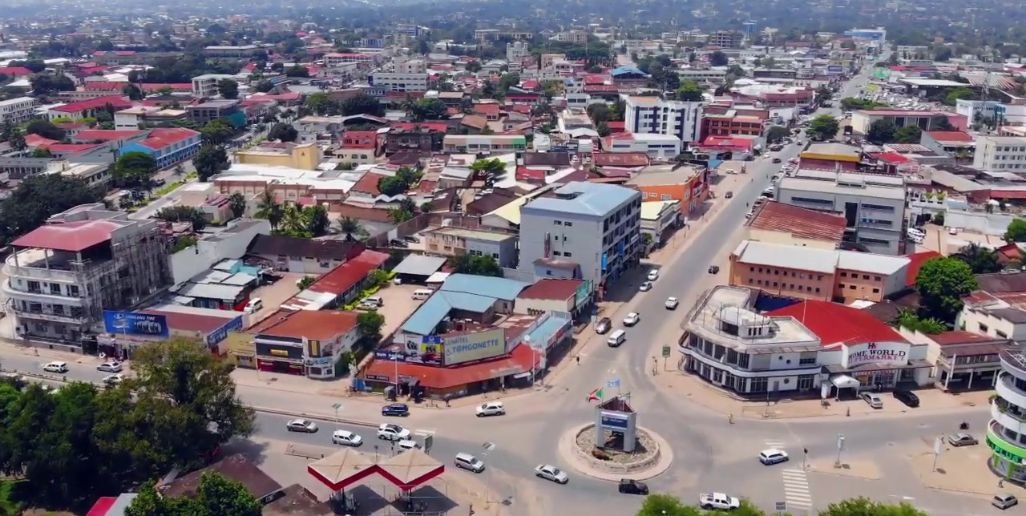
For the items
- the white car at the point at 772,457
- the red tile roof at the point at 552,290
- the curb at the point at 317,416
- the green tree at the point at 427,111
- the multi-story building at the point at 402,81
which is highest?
the multi-story building at the point at 402,81

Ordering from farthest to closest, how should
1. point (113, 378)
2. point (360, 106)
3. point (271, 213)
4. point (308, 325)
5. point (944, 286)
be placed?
point (360, 106), point (271, 213), point (944, 286), point (308, 325), point (113, 378)

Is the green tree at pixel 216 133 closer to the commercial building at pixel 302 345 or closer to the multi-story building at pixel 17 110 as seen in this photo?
the multi-story building at pixel 17 110

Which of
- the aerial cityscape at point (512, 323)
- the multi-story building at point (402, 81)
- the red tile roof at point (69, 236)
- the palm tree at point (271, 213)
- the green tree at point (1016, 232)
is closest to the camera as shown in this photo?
the aerial cityscape at point (512, 323)

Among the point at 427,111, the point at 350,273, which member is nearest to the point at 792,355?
the point at 350,273

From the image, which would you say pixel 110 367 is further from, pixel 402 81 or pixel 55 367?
pixel 402 81

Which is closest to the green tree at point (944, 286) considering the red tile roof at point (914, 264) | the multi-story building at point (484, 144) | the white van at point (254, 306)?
the red tile roof at point (914, 264)
